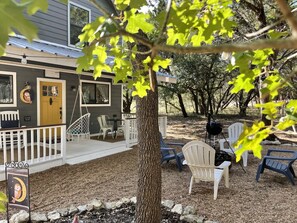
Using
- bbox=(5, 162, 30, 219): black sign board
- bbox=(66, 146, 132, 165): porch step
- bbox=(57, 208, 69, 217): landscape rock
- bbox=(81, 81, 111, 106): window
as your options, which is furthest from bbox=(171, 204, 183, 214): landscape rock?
bbox=(81, 81, 111, 106): window

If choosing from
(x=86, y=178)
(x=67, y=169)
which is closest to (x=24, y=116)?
(x=67, y=169)

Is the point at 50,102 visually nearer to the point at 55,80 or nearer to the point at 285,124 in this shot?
the point at 55,80

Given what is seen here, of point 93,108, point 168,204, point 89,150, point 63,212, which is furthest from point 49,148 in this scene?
point 93,108

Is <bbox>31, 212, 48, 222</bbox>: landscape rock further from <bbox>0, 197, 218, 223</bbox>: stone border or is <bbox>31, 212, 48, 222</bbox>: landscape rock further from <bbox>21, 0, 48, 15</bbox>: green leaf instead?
<bbox>21, 0, 48, 15</bbox>: green leaf

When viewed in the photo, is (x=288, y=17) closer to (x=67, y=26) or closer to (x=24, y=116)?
(x=24, y=116)

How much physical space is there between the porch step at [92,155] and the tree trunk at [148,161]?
3.89 meters

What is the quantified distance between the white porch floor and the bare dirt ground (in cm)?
57

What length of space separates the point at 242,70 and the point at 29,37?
1155 millimetres

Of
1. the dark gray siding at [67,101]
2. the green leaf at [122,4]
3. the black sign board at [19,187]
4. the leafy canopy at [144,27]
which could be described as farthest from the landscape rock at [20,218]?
the dark gray siding at [67,101]

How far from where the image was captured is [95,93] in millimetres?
11000

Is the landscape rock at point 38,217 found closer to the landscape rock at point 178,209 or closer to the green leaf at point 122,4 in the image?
the landscape rock at point 178,209

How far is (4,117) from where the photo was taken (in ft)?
25.2

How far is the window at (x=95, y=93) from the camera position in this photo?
10.5 meters

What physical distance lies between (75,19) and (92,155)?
5.56 m
